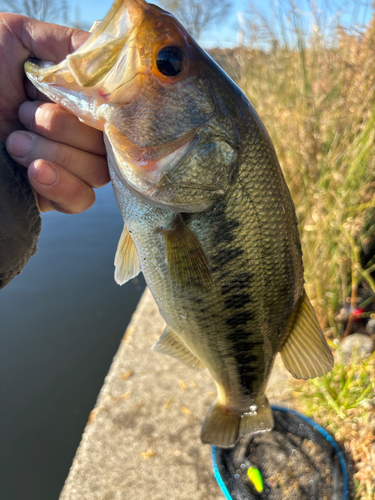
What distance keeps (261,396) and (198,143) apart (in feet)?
4.13

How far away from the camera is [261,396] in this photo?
1667 mm

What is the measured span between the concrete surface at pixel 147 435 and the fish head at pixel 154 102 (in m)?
2.19

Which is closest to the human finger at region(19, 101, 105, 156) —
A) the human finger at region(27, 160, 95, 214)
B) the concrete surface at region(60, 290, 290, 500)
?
the human finger at region(27, 160, 95, 214)

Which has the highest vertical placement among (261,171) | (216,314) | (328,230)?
(261,171)

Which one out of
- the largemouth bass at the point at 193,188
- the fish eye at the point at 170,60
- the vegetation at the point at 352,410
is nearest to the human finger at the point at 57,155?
the largemouth bass at the point at 193,188

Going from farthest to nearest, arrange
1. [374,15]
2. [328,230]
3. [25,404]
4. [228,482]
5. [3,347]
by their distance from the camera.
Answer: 1. [3,347]
2. [25,404]
3. [328,230]
4. [374,15]
5. [228,482]

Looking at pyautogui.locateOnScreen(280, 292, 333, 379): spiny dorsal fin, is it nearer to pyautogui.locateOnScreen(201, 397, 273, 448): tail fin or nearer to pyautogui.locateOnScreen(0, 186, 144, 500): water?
pyautogui.locateOnScreen(201, 397, 273, 448): tail fin

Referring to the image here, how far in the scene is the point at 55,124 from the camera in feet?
4.03

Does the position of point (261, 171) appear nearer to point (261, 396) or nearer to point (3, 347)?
point (261, 396)

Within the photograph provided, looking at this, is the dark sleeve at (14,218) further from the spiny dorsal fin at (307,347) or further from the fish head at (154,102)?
the spiny dorsal fin at (307,347)

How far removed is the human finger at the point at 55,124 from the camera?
4.00ft

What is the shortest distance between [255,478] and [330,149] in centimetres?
281

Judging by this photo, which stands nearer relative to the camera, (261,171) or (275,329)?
(261,171)

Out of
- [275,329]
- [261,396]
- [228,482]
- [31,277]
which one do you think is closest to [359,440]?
[228,482]
